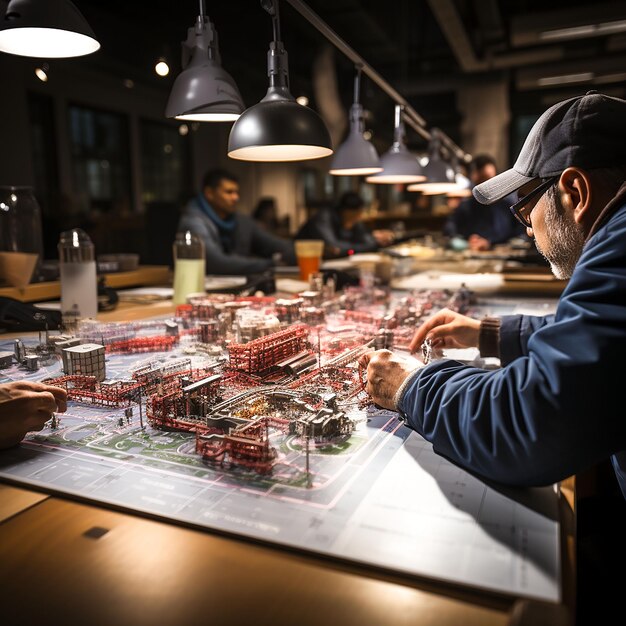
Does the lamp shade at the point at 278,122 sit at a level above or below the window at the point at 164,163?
below

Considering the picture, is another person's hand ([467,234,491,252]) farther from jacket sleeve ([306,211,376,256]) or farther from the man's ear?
the man's ear

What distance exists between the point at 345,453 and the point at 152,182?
991cm

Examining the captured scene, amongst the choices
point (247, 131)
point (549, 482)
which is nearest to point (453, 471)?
point (549, 482)

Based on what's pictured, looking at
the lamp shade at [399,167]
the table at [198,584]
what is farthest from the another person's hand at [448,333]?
the lamp shade at [399,167]

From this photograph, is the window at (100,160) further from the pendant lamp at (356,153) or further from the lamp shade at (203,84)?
the lamp shade at (203,84)

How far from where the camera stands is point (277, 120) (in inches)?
68.9

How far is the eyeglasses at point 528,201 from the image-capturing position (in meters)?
1.09

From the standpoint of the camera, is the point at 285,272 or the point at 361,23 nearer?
the point at 285,272

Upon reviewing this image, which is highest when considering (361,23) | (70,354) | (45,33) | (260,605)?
(361,23)

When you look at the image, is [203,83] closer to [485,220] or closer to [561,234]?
[561,234]

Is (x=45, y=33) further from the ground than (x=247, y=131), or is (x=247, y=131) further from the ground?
(x=45, y=33)

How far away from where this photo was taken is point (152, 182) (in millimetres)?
10070

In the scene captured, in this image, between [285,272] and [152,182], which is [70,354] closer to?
[285,272]

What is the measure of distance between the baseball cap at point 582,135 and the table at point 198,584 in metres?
0.64
